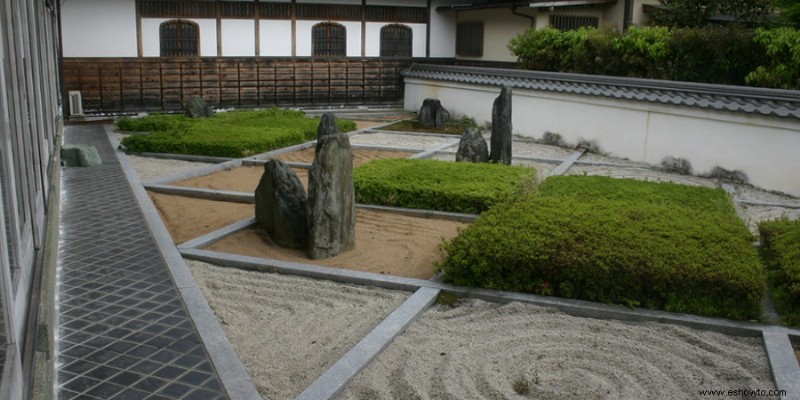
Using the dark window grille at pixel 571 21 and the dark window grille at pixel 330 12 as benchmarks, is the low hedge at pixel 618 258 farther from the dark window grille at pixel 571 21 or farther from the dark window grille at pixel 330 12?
the dark window grille at pixel 330 12

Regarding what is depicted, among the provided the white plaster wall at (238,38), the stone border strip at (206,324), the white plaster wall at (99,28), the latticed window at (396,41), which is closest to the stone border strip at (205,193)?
the stone border strip at (206,324)

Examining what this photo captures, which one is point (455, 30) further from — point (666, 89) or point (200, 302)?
point (200, 302)

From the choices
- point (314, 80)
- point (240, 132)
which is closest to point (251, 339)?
point (240, 132)

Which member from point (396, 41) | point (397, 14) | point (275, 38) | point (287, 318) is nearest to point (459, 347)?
point (287, 318)

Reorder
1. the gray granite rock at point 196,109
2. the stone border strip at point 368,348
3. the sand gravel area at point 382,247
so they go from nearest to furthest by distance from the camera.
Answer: the stone border strip at point 368,348, the sand gravel area at point 382,247, the gray granite rock at point 196,109

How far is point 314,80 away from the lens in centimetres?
2639

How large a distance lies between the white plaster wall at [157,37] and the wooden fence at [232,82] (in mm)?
349

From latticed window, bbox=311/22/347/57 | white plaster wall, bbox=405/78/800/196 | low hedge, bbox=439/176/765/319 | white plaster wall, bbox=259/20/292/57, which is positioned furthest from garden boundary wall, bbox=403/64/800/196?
white plaster wall, bbox=259/20/292/57

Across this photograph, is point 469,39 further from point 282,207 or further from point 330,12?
point 282,207

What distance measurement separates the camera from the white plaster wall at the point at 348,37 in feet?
85.3

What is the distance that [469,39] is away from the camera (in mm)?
27875

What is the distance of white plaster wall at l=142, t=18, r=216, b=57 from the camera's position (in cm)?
2331

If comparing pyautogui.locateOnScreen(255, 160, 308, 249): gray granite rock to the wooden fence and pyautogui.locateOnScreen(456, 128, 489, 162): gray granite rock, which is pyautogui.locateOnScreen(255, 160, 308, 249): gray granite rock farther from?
the wooden fence

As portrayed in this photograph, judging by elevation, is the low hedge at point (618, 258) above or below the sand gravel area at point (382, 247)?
above
